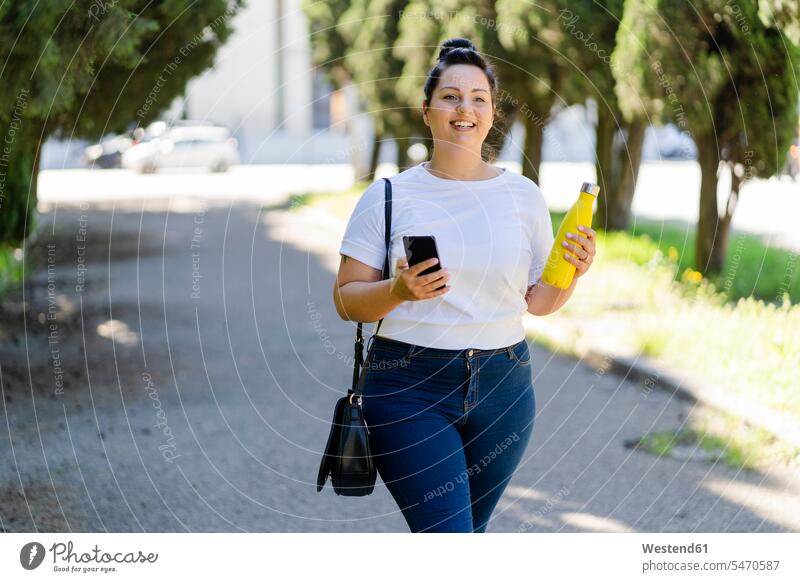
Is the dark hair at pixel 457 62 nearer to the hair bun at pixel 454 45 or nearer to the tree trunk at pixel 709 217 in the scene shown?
the hair bun at pixel 454 45

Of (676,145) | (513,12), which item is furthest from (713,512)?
(676,145)

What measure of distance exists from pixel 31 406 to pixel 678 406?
444 centimetres

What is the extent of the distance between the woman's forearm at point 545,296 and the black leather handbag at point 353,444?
0.52 meters

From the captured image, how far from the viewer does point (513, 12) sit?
13.8m

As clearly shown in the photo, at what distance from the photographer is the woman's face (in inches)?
138

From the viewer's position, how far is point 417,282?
3111 millimetres

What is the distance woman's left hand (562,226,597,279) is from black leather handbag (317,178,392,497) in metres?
0.56

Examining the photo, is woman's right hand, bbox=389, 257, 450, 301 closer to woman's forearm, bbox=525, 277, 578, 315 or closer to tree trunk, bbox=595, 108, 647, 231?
woman's forearm, bbox=525, 277, 578, 315

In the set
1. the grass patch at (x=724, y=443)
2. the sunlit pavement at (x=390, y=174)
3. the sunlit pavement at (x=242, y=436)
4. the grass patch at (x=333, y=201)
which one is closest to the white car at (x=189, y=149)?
the sunlit pavement at (x=390, y=174)

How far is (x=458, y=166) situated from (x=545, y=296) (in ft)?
1.65

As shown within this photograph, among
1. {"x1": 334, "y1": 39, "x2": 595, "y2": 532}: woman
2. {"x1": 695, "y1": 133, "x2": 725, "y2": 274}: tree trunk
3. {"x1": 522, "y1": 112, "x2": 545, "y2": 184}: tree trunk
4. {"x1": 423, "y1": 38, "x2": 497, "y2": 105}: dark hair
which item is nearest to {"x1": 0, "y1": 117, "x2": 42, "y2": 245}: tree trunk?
{"x1": 695, "y1": 133, "x2": 725, "y2": 274}: tree trunk

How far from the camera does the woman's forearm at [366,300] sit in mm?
3258
